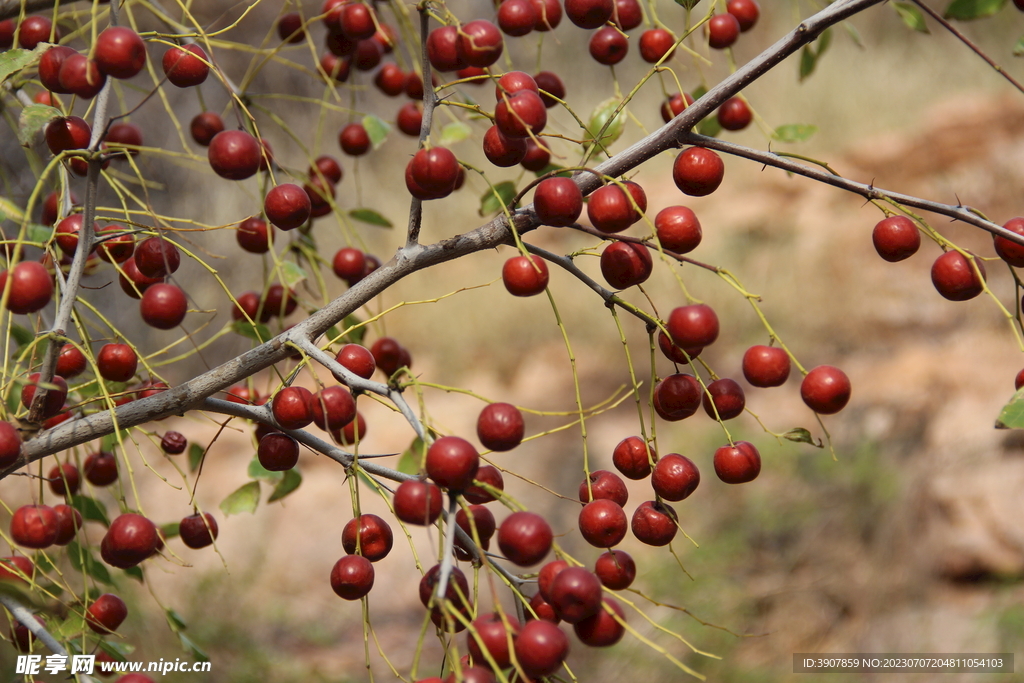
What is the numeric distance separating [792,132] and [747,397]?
2381mm

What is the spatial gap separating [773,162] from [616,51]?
0.34 metres

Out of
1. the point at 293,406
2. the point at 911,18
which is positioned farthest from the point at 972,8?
the point at 293,406

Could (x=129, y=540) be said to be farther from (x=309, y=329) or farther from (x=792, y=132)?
(x=792, y=132)

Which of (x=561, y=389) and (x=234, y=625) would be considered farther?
(x=561, y=389)

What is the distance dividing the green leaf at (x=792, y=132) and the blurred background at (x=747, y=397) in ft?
0.39

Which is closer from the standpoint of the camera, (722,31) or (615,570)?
(615,570)

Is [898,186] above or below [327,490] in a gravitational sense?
above

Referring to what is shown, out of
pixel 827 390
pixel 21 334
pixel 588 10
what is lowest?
pixel 21 334

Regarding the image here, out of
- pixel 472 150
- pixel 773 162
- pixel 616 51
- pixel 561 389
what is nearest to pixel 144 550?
pixel 773 162

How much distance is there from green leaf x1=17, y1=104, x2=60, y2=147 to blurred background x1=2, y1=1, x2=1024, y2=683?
53cm

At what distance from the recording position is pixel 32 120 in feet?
2.02

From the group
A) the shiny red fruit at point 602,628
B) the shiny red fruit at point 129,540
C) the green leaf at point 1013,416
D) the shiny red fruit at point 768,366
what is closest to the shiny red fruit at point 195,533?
the shiny red fruit at point 129,540

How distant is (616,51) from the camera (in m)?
0.81

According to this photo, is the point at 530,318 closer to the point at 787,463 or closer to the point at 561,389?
the point at 561,389
